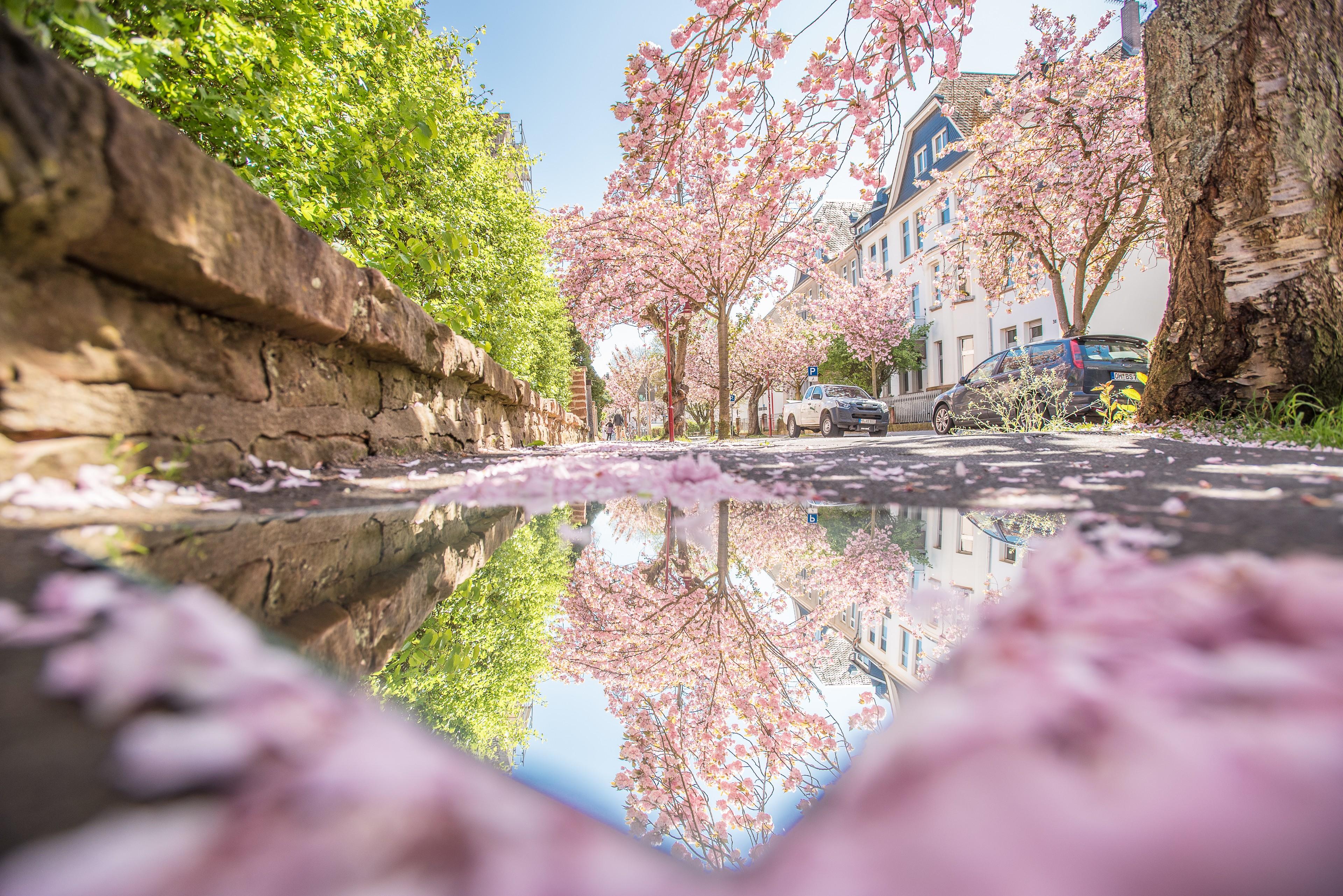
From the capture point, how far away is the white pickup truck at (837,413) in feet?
41.1

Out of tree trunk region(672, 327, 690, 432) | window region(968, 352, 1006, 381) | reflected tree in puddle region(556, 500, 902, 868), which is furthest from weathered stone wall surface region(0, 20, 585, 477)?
tree trunk region(672, 327, 690, 432)

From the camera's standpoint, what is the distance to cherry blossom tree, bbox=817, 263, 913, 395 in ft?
67.6

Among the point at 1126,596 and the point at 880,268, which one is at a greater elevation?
the point at 880,268

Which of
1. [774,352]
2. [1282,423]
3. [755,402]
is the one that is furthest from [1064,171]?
[755,402]

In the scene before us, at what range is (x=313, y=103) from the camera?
14.0 feet

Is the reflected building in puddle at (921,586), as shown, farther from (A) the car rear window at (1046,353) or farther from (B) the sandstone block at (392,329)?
(A) the car rear window at (1046,353)

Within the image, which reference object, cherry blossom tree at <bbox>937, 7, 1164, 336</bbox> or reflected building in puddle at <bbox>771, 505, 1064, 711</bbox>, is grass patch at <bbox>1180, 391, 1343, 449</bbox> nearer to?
reflected building in puddle at <bbox>771, 505, 1064, 711</bbox>

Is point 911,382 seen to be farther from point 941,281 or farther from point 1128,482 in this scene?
point 1128,482

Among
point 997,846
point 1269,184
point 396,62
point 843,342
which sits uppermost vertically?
point 396,62

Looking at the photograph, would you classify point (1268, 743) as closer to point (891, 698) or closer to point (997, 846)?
point (997, 846)

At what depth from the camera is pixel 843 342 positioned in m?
23.2

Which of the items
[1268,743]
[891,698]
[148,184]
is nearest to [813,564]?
[891,698]

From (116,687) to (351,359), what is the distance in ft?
7.25

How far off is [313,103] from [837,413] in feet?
35.6
